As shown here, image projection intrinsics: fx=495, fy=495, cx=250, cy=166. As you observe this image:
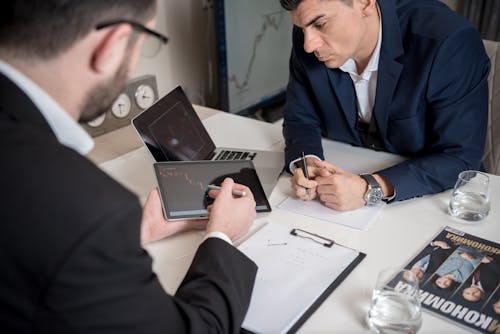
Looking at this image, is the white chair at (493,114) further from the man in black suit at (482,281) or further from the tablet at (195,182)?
the tablet at (195,182)

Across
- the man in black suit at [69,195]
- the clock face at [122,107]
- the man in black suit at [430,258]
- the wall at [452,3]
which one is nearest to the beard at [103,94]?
the man in black suit at [69,195]

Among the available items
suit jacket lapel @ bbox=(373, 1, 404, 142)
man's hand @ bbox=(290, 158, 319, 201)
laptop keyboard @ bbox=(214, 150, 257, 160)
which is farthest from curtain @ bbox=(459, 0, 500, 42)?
man's hand @ bbox=(290, 158, 319, 201)

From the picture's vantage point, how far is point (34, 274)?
1.86 feet

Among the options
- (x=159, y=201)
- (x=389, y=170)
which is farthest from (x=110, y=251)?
(x=389, y=170)

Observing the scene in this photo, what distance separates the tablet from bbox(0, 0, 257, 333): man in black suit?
1.04 ft

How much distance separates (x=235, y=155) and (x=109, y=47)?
0.86 m

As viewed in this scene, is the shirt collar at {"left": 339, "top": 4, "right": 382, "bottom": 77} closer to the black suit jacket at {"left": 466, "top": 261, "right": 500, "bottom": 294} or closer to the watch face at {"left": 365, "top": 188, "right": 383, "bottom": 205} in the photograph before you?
the watch face at {"left": 365, "top": 188, "right": 383, "bottom": 205}

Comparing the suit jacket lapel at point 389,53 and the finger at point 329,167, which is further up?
→ the suit jacket lapel at point 389,53

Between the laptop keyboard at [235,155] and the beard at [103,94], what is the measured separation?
75cm

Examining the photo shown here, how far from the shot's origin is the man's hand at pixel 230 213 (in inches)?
40.1

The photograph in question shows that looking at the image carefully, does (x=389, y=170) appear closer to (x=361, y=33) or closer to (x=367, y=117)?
(x=367, y=117)

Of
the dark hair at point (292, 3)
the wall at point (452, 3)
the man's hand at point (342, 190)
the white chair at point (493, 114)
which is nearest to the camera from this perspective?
the man's hand at point (342, 190)

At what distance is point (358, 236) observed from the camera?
3.61 feet

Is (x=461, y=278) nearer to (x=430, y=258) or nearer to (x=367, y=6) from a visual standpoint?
(x=430, y=258)
